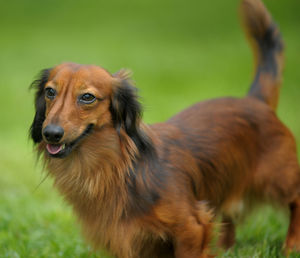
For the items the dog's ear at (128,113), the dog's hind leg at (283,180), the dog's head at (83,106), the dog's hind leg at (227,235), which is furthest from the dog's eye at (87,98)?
the dog's hind leg at (227,235)

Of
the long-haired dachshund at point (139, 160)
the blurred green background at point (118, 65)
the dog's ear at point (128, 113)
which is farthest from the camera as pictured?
the blurred green background at point (118, 65)

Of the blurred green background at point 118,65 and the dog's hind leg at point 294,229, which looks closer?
the dog's hind leg at point 294,229

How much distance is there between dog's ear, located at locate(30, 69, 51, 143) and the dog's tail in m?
2.23

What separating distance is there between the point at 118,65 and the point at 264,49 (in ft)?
34.1

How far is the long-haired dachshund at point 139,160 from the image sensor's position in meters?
3.74

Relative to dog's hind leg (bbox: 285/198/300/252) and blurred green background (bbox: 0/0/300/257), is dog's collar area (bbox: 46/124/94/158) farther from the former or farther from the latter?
dog's hind leg (bbox: 285/198/300/252)

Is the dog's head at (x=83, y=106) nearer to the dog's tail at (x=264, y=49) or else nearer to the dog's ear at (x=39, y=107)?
the dog's ear at (x=39, y=107)

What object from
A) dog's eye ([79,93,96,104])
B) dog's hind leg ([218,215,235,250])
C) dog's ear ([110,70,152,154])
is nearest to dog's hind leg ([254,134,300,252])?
dog's hind leg ([218,215,235,250])

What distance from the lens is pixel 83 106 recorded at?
3660 millimetres

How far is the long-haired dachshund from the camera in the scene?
3740 mm

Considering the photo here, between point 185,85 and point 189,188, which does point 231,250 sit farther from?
point 185,85

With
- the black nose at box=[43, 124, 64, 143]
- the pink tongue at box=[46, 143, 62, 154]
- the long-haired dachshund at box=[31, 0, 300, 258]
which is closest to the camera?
the black nose at box=[43, 124, 64, 143]

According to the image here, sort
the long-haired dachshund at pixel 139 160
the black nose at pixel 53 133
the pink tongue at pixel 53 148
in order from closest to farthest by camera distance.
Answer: the black nose at pixel 53 133 → the pink tongue at pixel 53 148 → the long-haired dachshund at pixel 139 160

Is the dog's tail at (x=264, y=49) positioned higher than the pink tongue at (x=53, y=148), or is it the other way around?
the dog's tail at (x=264, y=49)
